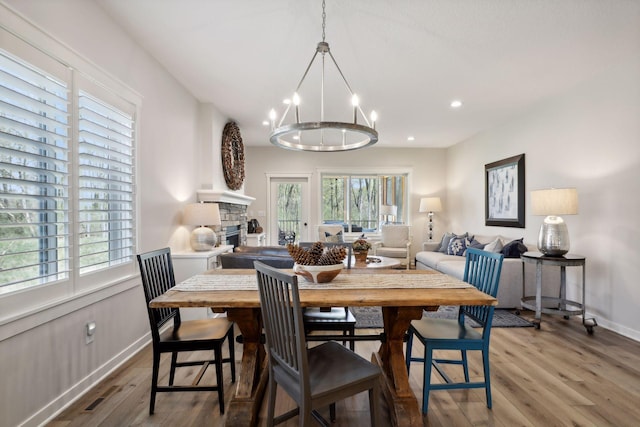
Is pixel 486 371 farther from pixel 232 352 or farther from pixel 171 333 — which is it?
pixel 171 333

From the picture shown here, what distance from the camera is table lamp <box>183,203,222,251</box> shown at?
3.57 m

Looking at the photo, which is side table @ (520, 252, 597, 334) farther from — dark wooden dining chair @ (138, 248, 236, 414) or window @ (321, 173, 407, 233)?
window @ (321, 173, 407, 233)

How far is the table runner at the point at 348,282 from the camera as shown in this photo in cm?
196

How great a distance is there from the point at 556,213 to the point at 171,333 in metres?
3.64

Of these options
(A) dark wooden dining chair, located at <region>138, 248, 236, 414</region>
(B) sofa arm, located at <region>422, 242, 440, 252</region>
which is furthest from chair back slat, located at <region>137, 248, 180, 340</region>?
(B) sofa arm, located at <region>422, 242, 440, 252</region>

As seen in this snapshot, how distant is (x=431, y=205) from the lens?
22.3 feet

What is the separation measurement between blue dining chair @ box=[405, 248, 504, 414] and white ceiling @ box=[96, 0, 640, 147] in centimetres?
177

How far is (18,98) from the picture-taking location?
5.54ft

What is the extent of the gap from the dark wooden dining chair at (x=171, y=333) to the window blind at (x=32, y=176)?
526 mm

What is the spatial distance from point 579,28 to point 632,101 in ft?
3.69

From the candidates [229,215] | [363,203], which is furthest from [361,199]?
[229,215]

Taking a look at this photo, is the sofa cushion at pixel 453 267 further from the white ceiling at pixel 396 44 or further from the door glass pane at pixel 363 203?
the door glass pane at pixel 363 203

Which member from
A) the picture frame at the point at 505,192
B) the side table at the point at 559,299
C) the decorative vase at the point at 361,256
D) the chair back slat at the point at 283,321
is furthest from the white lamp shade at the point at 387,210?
the chair back slat at the point at 283,321

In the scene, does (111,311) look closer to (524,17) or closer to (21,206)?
(21,206)
